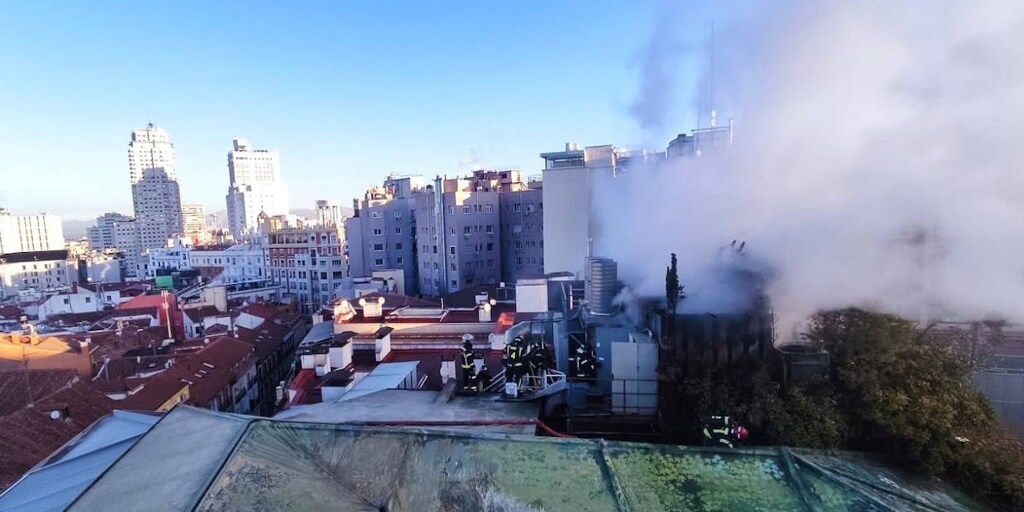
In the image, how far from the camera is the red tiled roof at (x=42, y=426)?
33.4 feet

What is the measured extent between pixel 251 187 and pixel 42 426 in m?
96.8

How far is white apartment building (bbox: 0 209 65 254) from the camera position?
268 feet

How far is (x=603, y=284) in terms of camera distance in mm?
8953

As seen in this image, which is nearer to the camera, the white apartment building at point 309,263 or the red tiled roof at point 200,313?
the red tiled roof at point 200,313

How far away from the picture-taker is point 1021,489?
16.4 ft

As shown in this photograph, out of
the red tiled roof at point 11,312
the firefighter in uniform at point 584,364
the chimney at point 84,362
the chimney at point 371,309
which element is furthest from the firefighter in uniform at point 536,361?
the red tiled roof at point 11,312

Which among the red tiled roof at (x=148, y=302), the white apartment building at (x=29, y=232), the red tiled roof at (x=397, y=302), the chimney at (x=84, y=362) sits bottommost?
the chimney at (x=84, y=362)

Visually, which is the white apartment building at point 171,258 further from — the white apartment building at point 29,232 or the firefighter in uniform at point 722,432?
the firefighter in uniform at point 722,432

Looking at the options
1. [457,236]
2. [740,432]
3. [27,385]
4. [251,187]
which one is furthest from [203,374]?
[251,187]

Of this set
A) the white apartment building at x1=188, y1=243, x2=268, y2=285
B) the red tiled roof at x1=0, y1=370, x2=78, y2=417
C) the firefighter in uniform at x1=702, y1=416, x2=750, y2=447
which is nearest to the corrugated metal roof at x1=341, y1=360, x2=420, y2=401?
the firefighter in uniform at x1=702, y1=416, x2=750, y2=447

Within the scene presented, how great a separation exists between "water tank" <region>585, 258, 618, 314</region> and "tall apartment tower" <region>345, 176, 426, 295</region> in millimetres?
27772

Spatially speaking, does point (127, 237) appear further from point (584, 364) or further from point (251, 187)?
point (584, 364)

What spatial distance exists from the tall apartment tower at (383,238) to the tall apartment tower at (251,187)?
6605 centimetres

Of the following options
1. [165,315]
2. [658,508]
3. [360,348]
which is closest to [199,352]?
[360,348]
